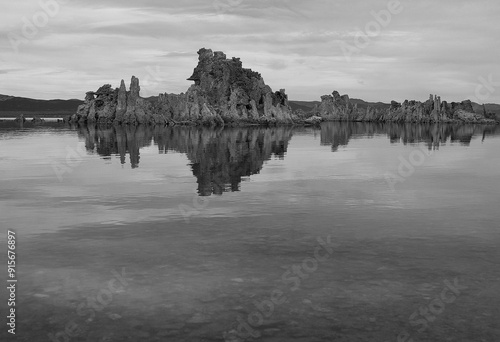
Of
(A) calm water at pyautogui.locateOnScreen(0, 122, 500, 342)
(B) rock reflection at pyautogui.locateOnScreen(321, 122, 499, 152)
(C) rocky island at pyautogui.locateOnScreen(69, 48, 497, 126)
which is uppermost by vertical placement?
(C) rocky island at pyautogui.locateOnScreen(69, 48, 497, 126)

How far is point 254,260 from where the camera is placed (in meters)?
13.6

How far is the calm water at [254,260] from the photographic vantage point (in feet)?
31.4

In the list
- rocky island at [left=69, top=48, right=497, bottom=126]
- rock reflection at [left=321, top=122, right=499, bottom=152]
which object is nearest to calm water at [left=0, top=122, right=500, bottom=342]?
rock reflection at [left=321, top=122, right=499, bottom=152]

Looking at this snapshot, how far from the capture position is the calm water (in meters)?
9.56

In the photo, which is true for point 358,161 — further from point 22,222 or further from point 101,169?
point 22,222

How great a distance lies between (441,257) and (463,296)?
299cm

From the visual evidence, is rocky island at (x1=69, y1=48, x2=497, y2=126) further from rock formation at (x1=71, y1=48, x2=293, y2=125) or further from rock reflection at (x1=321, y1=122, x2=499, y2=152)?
rock reflection at (x1=321, y1=122, x2=499, y2=152)

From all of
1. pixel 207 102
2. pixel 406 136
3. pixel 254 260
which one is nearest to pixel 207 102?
pixel 207 102

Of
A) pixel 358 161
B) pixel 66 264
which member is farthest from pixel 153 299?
pixel 358 161

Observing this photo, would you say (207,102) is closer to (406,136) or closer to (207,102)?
(207,102)

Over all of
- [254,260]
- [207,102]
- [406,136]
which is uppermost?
[207,102]

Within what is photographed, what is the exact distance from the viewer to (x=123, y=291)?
11.2 m

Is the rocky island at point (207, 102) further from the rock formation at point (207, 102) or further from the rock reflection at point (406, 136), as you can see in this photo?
the rock reflection at point (406, 136)

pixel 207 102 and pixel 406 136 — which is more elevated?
pixel 207 102
